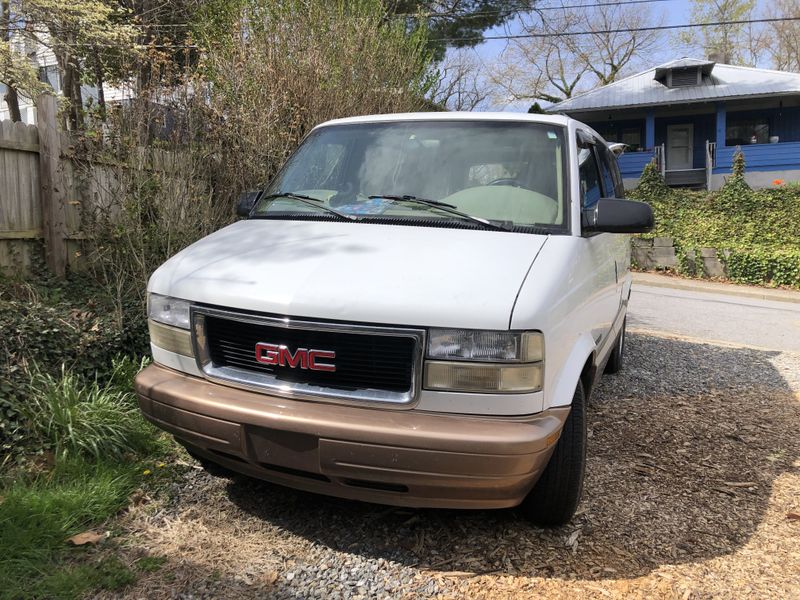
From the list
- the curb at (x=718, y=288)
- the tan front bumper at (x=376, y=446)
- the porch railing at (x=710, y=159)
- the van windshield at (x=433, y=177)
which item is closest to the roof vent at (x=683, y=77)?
the porch railing at (x=710, y=159)

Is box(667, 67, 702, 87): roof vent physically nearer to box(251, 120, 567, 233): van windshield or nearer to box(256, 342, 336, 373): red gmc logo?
box(251, 120, 567, 233): van windshield

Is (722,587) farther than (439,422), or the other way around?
(722,587)

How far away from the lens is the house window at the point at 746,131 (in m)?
23.3

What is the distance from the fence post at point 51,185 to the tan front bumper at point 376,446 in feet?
12.4

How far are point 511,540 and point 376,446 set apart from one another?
102cm

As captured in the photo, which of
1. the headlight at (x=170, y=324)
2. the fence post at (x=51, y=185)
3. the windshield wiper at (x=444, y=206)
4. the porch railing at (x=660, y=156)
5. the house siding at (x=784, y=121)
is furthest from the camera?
the house siding at (x=784, y=121)

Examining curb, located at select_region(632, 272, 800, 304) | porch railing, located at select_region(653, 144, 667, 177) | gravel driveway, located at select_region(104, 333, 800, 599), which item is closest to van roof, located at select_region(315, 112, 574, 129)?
gravel driveway, located at select_region(104, 333, 800, 599)

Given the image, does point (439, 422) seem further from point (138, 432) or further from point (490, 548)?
point (138, 432)

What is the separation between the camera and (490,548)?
2.82 metres

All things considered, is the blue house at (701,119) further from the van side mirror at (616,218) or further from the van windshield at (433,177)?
the van side mirror at (616,218)

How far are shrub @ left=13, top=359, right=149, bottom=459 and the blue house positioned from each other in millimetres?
21078

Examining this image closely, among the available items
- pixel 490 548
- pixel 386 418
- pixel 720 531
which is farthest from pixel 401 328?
pixel 720 531

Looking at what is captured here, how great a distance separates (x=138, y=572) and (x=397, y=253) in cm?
170

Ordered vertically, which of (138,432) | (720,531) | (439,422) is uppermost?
(439,422)
